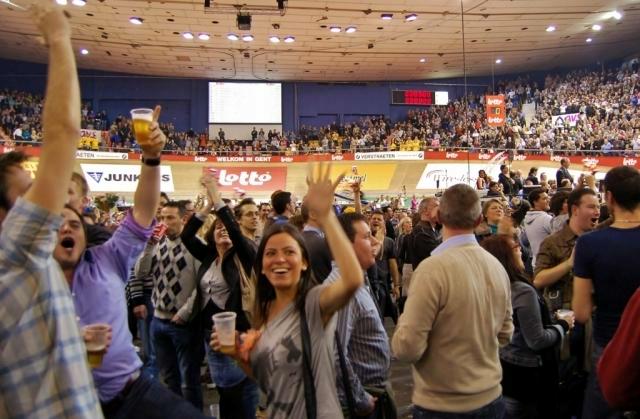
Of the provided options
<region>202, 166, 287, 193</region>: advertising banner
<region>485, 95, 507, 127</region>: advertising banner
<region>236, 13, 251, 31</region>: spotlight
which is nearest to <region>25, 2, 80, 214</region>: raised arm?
<region>236, 13, 251, 31</region>: spotlight

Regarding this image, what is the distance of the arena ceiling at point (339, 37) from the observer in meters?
15.9

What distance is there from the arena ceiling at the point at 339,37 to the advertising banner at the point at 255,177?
16.3 ft

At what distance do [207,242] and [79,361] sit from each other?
231cm

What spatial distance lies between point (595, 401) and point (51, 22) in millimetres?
2636

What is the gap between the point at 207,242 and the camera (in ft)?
11.6

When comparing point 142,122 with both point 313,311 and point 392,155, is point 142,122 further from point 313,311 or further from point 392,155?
point 392,155

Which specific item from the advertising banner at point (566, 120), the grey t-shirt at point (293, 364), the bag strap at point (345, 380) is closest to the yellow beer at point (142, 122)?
the grey t-shirt at point (293, 364)

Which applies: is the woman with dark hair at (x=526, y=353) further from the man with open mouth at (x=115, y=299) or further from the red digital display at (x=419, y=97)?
the red digital display at (x=419, y=97)

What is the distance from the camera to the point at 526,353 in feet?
8.77

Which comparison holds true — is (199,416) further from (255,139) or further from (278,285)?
(255,139)

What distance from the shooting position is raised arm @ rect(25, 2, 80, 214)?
3.84ft

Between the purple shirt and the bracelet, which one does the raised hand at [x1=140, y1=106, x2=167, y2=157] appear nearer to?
the bracelet

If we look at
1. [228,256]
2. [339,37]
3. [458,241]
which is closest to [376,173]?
[339,37]

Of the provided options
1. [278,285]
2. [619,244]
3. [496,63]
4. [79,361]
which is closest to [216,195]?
[278,285]
